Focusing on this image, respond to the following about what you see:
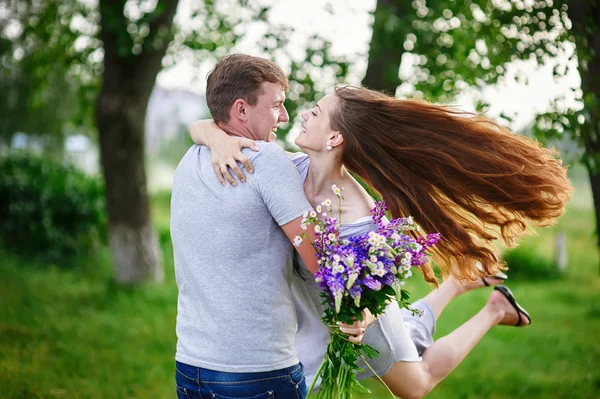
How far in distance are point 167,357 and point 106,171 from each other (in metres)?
2.92

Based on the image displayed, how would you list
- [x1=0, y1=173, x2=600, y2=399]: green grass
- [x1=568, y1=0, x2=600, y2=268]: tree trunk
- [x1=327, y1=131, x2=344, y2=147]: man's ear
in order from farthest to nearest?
[x1=0, y1=173, x2=600, y2=399]: green grass
[x1=568, y1=0, x2=600, y2=268]: tree trunk
[x1=327, y1=131, x2=344, y2=147]: man's ear

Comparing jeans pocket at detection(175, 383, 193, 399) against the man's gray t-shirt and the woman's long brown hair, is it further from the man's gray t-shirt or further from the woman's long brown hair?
the woman's long brown hair

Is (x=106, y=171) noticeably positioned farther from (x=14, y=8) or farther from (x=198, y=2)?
(x=14, y=8)

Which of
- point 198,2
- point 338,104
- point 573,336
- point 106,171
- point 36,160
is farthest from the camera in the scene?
point 36,160

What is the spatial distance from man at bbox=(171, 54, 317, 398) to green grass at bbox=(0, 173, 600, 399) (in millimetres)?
2818

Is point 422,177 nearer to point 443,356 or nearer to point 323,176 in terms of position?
point 323,176

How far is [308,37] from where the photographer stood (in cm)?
648

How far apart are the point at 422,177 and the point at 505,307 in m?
1.28

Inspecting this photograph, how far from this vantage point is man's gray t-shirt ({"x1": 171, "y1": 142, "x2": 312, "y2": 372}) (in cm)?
246

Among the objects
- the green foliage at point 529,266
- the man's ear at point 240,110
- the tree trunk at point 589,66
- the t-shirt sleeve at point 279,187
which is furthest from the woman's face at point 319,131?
the green foliage at point 529,266

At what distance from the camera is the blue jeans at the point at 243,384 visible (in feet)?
8.24

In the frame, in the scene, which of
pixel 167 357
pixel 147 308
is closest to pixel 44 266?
pixel 147 308

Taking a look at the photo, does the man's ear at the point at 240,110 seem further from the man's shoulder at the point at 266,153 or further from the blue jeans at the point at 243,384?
the blue jeans at the point at 243,384

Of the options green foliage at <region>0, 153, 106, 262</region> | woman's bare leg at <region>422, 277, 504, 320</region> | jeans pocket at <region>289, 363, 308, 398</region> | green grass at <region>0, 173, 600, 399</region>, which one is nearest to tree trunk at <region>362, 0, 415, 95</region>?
woman's bare leg at <region>422, 277, 504, 320</region>
